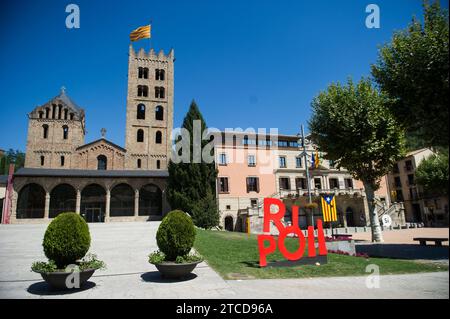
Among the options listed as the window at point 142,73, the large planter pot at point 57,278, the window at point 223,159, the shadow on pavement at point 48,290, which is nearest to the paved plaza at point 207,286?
the shadow on pavement at point 48,290

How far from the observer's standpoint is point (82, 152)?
41344 mm

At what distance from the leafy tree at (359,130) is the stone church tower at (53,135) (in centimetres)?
3659

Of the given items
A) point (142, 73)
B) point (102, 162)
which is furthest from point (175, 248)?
point (142, 73)

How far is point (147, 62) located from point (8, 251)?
134ft

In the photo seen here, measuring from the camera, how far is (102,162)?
42.1 m

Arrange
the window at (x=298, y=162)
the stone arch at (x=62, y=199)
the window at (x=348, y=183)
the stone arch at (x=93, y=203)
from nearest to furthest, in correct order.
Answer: the stone arch at (x=62, y=199) → the stone arch at (x=93, y=203) → the window at (x=298, y=162) → the window at (x=348, y=183)

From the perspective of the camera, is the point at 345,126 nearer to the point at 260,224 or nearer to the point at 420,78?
the point at 420,78

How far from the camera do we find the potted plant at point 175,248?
8414 mm

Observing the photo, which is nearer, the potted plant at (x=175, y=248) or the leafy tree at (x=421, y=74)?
the potted plant at (x=175, y=248)

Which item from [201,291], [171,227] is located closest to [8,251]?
[171,227]

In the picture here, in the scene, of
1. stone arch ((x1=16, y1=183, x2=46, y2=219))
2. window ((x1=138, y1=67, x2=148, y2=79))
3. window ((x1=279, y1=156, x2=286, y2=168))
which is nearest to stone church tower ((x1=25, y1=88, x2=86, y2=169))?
stone arch ((x1=16, y1=183, x2=46, y2=219))

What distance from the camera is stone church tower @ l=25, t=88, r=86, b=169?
4041cm

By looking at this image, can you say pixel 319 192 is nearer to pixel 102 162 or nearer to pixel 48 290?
pixel 102 162

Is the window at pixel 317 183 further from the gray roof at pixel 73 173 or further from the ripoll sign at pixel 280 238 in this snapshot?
the ripoll sign at pixel 280 238
